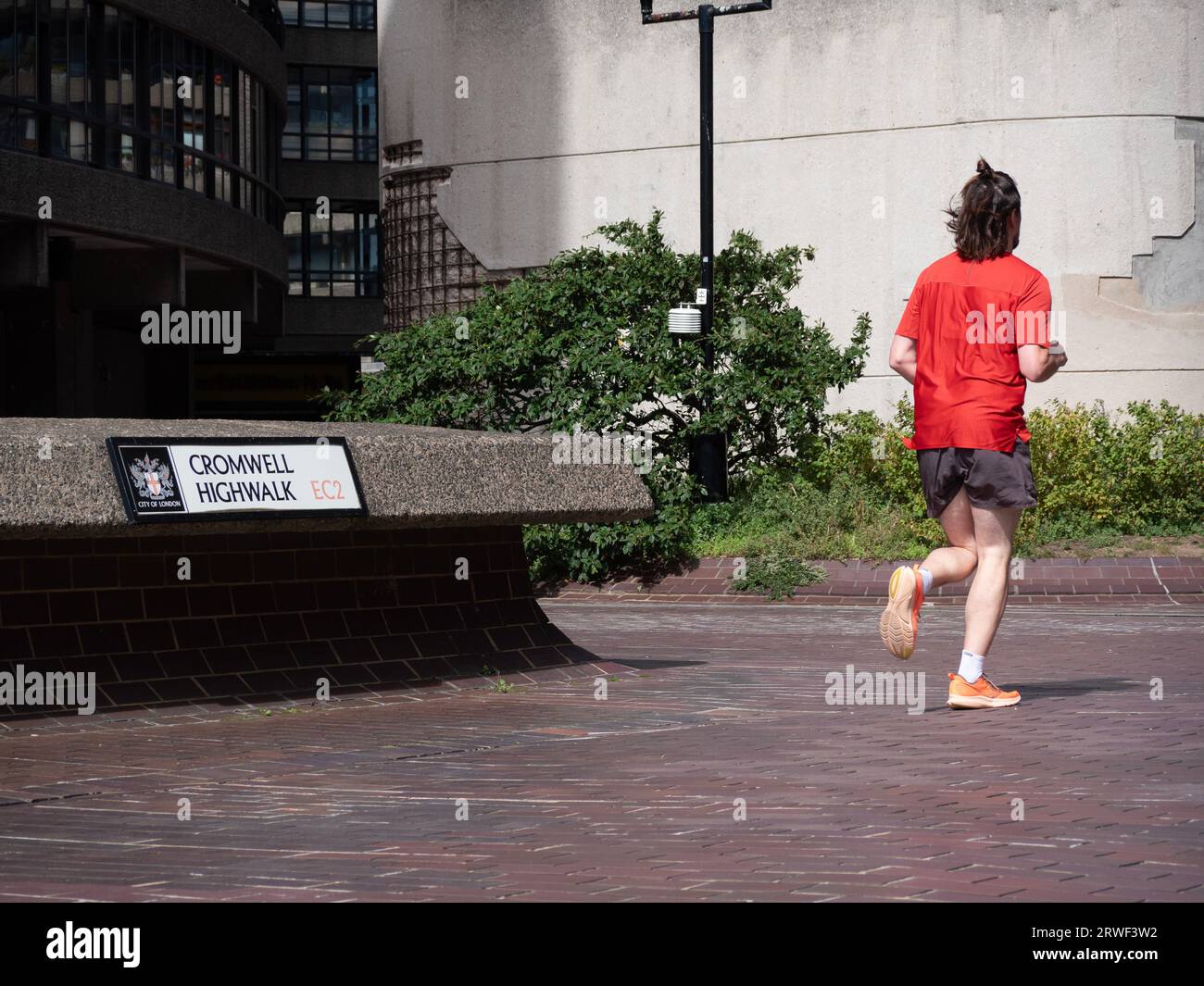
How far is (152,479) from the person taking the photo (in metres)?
7.46

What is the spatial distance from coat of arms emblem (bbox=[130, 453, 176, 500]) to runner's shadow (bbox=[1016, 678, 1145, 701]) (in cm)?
389

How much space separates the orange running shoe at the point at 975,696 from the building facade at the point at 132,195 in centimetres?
1669

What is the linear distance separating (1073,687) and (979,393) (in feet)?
6.83

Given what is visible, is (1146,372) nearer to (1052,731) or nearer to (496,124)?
(496,124)

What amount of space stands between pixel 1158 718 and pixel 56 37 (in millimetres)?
19087

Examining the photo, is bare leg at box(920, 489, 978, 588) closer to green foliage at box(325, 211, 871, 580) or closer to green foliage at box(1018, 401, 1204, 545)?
green foliage at box(325, 211, 871, 580)

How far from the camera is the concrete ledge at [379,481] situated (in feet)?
23.1

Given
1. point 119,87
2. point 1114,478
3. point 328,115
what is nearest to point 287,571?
point 1114,478

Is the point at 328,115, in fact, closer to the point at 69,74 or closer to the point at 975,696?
the point at 69,74

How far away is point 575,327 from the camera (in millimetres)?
19969

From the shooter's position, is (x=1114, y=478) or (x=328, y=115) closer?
(x=1114, y=478)
